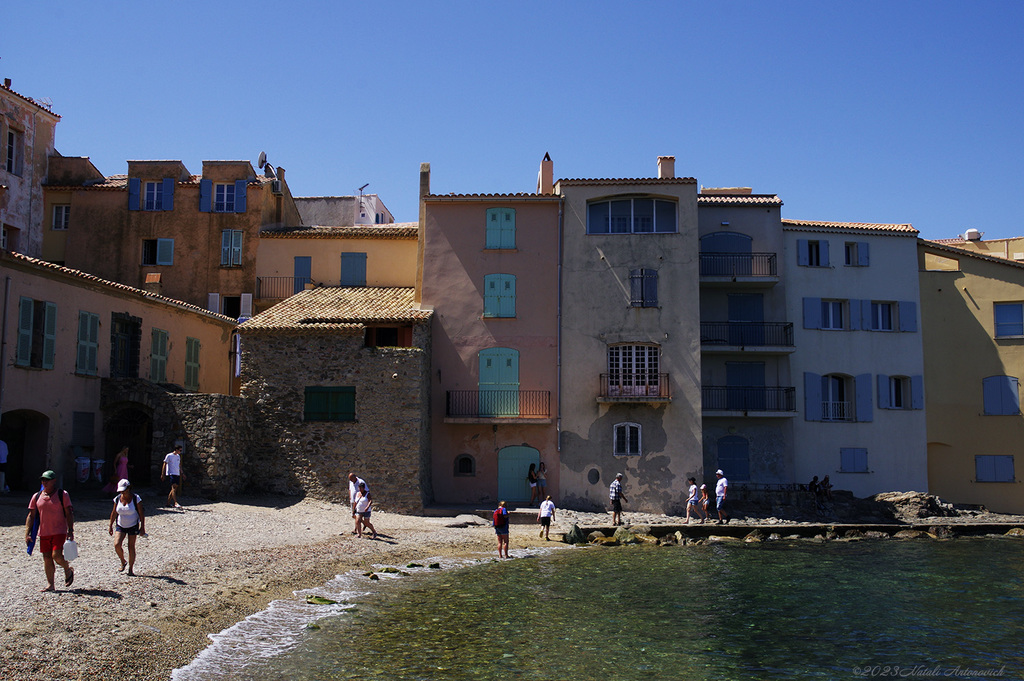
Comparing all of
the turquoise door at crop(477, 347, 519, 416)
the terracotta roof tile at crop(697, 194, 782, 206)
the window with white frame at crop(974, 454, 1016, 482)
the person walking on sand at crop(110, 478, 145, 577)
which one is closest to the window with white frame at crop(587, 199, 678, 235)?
the terracotta roof tile at crop(697, 194, 782, 206)

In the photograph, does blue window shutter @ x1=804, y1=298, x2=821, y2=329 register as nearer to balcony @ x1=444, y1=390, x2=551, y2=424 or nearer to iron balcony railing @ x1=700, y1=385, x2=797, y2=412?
iron balcony railing @ x1=700, y1=385, x2=797, y2=412

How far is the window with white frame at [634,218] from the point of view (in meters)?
33.5

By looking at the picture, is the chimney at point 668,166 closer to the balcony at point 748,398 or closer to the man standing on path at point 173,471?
the balcony at point 748,398

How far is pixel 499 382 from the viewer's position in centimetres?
3247

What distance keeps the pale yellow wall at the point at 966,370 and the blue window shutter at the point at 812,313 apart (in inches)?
206

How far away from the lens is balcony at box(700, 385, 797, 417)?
3519cm

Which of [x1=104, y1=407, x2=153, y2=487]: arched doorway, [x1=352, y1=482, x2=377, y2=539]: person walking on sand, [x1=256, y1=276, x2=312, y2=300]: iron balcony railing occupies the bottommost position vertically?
[x1=352, y1=482, x2=377, y2=539]: person walking on sand

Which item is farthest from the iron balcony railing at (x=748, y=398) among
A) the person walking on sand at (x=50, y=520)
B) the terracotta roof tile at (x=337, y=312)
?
the person walking on sand at (x=50, y=520)

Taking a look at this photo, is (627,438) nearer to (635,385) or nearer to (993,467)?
(635,385)

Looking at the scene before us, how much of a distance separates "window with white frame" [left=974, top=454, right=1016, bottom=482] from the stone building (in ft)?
79.0

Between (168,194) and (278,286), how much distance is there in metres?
7.46

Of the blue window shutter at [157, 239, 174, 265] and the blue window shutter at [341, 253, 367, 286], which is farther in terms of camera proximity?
the blue window shutter at [157, 239, 174, 265]

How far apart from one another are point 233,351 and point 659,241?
58.9ft

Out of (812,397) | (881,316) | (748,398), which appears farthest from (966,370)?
(748,398)
